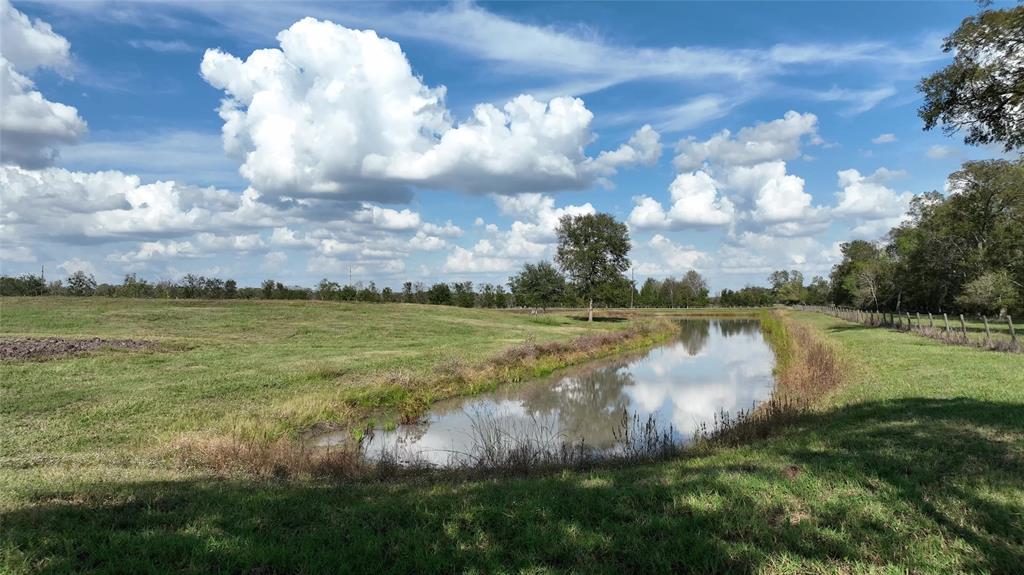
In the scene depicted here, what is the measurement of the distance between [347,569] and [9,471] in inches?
255

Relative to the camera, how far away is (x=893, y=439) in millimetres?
8211

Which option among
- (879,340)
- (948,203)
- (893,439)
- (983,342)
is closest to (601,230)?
(948,203)

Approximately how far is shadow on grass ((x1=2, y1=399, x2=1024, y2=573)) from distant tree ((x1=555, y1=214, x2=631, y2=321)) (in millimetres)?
57257

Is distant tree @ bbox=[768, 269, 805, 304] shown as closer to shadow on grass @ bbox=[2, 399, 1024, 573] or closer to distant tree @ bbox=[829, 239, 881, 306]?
distant tree @ bbox=[829, 239, 881, 306]

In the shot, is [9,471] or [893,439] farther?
[893,439]

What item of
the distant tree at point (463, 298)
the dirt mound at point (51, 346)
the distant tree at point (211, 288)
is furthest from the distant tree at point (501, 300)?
the dirt mound at point (51, 346)

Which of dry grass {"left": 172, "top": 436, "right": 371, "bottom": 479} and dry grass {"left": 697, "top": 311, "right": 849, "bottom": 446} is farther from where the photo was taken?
dry grass {"left": 697, "top": 311, "right": 849, "bottom": 446}

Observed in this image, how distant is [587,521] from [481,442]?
8.94m

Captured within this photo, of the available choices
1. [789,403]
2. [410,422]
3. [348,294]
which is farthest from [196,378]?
[348,294]

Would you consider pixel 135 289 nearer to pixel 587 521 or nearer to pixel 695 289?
pixel 587 521

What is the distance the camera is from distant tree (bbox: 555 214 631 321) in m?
64.8

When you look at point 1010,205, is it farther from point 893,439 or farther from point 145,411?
point 145,411

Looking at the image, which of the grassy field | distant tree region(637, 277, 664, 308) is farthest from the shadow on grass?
distant tree region(637, 277, 664, 308)

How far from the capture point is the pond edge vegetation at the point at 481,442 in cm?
907
